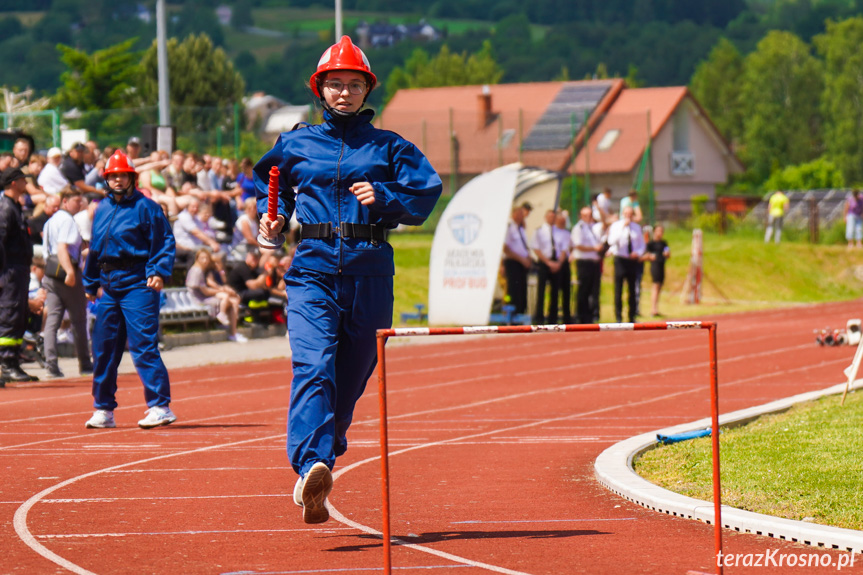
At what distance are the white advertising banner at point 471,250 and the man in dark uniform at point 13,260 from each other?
34.6ft

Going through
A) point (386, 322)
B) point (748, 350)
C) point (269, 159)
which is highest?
point (269, 159)

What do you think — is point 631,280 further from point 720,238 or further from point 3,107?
point 3,107

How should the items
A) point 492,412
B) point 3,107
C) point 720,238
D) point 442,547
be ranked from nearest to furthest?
1. point 442,547
2. point 492,412
3. point 720,238
4. point 3,107

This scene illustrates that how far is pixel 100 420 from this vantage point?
11.6m

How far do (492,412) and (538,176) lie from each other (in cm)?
1495

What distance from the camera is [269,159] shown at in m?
7.01

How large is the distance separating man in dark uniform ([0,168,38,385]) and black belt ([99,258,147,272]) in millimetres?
4153

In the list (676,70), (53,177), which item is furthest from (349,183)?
(676,70)

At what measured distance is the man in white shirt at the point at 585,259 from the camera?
81.6ft

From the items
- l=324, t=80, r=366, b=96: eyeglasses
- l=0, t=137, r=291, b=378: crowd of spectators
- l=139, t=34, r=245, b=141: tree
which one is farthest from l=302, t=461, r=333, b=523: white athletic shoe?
l=139, t=34, r=245, b=141: tree

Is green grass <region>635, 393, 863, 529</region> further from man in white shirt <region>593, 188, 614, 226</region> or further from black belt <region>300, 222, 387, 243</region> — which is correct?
man in white shirt <region>593, 188, 614, 226</region>

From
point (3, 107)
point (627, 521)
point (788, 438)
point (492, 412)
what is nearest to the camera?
point (627, 521)

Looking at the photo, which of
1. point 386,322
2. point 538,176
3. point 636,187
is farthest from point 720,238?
point 386,322

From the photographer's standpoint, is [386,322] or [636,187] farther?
[636,187]
